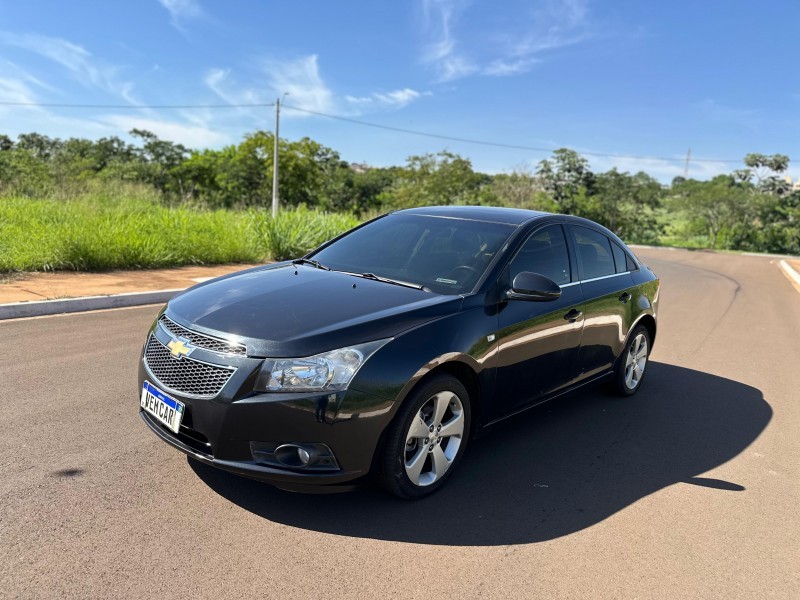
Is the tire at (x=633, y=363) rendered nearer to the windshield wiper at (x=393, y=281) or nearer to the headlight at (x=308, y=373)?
the windshield wiper at (x=393, y=281)

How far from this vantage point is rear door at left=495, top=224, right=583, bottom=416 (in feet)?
13.1

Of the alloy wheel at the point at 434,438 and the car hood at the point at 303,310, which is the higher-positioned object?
the car hood at the point at 303,310

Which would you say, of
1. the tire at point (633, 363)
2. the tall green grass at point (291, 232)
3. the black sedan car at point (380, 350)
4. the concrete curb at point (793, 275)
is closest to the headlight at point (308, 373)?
the black sedan car at point (380, 350)

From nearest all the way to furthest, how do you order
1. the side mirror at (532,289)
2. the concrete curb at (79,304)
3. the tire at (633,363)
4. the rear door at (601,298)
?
the side mirror at (532,289)
the rear door at (601,298)
the tire at (633,363)
the concrete curb at (79,304)

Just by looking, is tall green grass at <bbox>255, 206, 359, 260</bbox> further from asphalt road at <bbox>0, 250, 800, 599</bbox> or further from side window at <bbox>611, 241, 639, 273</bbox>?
asphalt road at <bbox>0, 250, 800, 599</bbox>

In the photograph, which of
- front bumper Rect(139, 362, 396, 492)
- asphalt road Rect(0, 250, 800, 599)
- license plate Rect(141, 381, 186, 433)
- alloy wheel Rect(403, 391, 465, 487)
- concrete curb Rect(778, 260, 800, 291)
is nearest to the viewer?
asphalt road Rect(0, 250, 800, 599)

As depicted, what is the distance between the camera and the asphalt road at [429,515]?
9.20ft

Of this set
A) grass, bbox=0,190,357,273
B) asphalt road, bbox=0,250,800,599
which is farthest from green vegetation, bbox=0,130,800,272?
asphalt road, bbox=0,250,800,599

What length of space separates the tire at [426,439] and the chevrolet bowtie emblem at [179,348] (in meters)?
1.15

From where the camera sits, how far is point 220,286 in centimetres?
401

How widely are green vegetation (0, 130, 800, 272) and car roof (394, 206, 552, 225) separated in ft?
26.5

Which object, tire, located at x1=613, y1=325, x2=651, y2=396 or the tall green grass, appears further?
the tall green grass

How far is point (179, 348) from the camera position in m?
3.32

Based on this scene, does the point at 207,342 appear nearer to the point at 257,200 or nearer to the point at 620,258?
the point at 620,258
